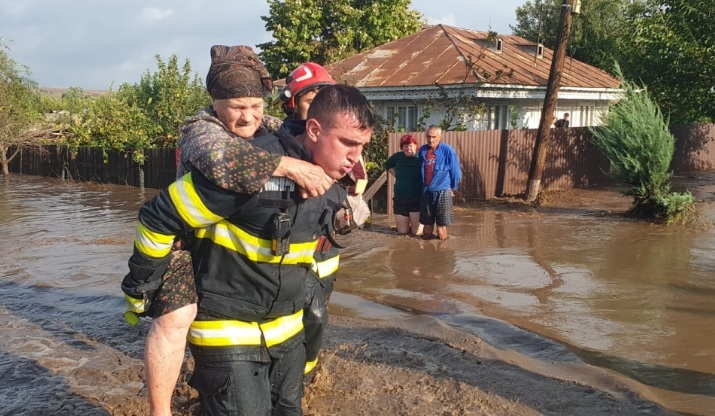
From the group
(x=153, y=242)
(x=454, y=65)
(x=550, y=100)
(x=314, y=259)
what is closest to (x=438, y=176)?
(x=550, y=100)

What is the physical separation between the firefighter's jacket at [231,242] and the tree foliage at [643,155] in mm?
10912

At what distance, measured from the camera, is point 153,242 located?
2.64 metres

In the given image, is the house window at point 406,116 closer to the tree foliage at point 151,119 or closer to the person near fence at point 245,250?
the tree foliage at point 151,119

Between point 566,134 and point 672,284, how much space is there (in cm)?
1029

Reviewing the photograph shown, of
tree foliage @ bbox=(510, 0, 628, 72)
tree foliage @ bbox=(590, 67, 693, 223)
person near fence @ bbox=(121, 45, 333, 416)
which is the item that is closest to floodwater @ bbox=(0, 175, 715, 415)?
tree foliage @ bbox=(590, 67, 693, 223)

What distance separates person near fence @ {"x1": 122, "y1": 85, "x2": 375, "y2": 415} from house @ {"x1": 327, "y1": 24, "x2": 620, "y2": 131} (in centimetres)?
1424

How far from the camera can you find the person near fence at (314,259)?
397 cm

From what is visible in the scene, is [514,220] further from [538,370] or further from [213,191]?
[213,191]

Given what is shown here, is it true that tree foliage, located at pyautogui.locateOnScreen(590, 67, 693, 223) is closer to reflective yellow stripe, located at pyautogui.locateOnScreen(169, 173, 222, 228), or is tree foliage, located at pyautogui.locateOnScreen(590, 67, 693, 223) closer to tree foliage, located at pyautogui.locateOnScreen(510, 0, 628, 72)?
reflective yellow stripe, located at pyautogui.locateOnScreen(169, 173, 222, 228)

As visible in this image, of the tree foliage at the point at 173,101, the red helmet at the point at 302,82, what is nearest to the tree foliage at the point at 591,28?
the tree foliage at the point at 173,101

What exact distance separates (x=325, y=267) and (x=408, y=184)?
272 inches

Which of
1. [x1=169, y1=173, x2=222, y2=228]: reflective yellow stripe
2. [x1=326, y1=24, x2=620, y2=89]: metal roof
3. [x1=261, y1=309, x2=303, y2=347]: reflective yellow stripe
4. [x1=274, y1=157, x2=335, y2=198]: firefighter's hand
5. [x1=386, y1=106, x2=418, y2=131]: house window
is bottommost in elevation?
[x1=261, y1=309, x2=303, y2=347]: reflective yellow stripe

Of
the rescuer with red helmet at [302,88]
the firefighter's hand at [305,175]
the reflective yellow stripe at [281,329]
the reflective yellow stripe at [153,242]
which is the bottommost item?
the reflective yellow stripe at [281,329]

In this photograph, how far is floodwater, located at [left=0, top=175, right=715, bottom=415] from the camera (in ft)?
17.2
